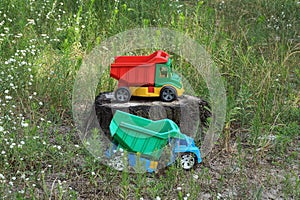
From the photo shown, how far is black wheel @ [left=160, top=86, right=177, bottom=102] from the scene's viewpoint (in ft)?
16.3

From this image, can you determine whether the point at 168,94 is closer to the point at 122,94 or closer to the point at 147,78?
the point at 147,78

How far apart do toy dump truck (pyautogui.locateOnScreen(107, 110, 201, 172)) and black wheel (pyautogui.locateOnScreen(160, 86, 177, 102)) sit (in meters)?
0.37

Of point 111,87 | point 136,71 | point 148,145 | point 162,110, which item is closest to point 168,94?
point 162,110

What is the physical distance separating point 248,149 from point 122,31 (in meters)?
2.33

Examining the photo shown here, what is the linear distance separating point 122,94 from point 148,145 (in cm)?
62

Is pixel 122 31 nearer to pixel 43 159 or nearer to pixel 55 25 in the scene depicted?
pixel 55 25

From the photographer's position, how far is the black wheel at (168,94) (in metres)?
4.97

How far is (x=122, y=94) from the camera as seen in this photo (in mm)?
4977

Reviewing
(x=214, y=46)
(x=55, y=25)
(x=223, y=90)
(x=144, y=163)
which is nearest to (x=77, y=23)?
(x=55, y=25)

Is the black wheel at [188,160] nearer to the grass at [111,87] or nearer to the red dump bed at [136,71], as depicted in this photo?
the grass at [111,87]

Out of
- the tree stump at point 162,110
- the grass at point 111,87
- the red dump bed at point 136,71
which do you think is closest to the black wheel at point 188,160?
the grass at point 111,87

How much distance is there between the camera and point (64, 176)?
4.56 metres

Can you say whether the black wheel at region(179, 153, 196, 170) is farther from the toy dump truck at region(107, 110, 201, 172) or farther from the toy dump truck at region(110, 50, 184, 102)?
the toy dump truck at region(110, 50, 184, 102)

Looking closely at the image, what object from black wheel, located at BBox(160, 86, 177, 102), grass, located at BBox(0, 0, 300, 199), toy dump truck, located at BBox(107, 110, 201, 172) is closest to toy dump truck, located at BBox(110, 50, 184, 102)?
black wheel, located at BBox(160, 86, 177, 102)
